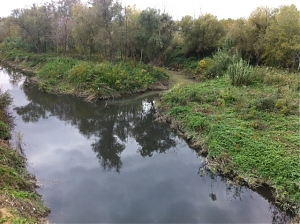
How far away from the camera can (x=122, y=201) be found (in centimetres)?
834

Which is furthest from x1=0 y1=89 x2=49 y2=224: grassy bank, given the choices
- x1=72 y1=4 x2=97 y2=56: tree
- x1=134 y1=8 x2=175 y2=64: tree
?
x1=72 y1=4 x2=97 y2=56: tree

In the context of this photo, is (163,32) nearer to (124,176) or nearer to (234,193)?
(124,176)

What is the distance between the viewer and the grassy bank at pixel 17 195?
6117 millimetres

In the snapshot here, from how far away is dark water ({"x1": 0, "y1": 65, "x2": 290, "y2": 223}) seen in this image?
785 cm

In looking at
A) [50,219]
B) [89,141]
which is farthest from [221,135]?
[50,219]

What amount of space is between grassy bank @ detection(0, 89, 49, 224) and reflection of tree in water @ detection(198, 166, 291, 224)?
5375mm

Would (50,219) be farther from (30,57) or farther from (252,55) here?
(30,57)

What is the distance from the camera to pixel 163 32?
24.0 metres

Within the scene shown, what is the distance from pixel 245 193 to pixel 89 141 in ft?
24.7

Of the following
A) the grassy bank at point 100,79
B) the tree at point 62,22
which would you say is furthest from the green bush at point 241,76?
the tree at point 62,22

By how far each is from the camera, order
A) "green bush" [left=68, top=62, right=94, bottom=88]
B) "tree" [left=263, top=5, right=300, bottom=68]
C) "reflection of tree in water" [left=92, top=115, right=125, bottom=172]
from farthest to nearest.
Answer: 1. "green bush" [left=68, top=62, right=94, bottom=88]
2. "tree" [left=263, top=5, right=300, bottom=68]
3. "reflection of tree in water" [left=92, top=115, right=125, bottom=172]

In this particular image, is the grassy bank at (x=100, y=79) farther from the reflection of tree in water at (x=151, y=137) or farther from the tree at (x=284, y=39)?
the tree at (x=284, y=39)

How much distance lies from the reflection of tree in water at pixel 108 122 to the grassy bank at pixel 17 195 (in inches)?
121

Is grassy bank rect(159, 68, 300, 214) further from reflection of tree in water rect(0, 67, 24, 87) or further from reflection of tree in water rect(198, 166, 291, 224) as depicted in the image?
reflection of tree in water rect(0, 67, 24, 87)
